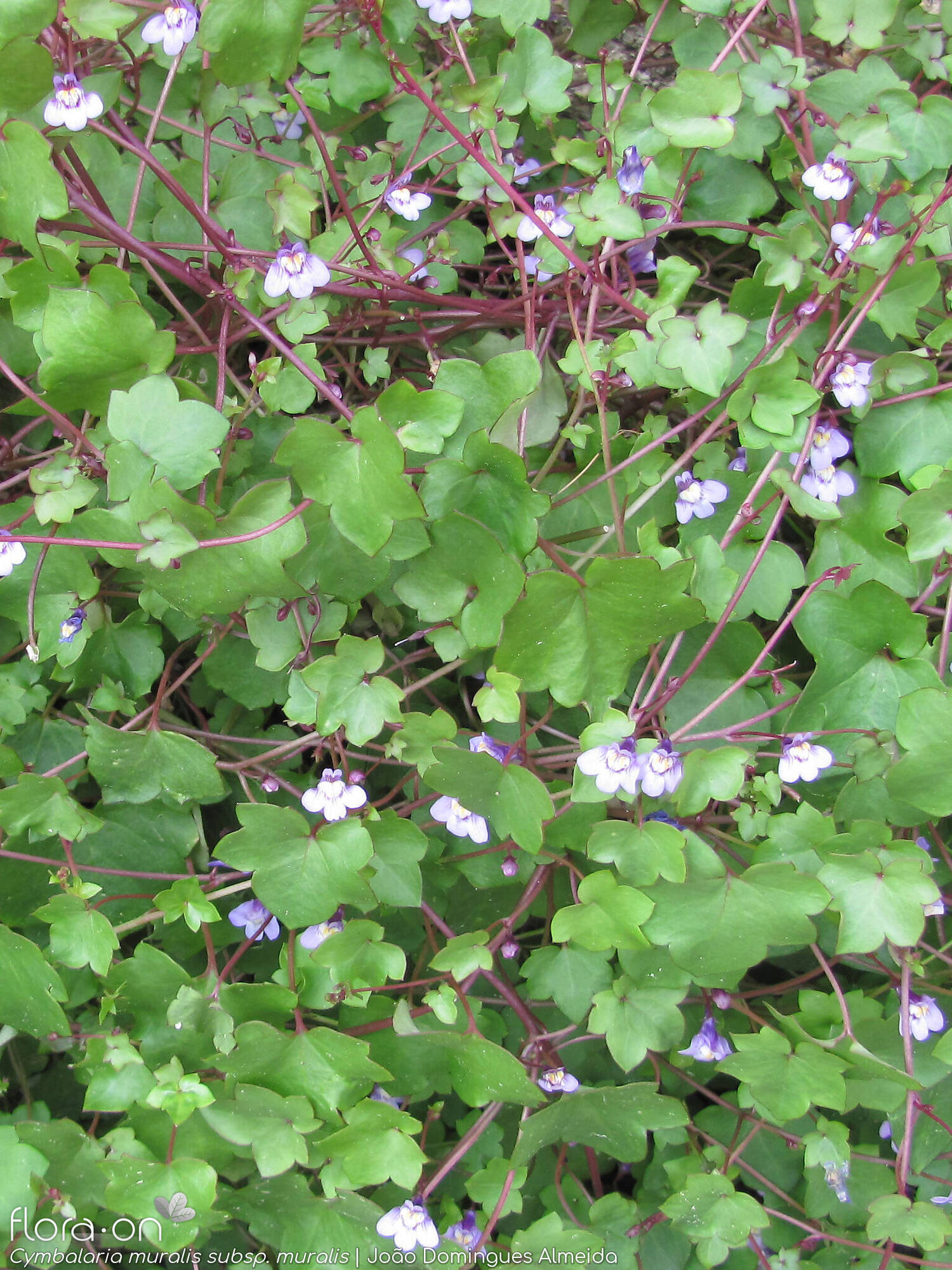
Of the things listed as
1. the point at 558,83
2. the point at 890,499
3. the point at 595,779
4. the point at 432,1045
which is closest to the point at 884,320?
the point at 890,499

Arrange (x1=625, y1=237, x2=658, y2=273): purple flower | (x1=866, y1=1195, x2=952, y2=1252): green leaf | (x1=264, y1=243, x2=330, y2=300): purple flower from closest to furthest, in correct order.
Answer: (x1=264, y1=243, x2=330, y2=300): purple flower < (x1=866, y1=1195, x2=952, y2=1252): green leaf < (x1=625, y1=237, x2=658, y2=273): purple flower

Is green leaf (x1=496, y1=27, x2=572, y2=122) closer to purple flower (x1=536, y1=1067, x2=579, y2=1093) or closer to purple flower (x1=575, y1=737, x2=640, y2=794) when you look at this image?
purple flower (x1=575, y1=737, x2=640, y2=794)

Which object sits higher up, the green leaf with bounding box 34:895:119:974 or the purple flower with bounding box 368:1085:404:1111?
the green leaf with bounding box 34:895:119:974

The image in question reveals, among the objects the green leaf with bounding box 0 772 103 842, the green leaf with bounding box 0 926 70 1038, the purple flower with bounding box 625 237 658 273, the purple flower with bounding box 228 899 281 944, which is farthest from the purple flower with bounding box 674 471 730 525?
the green leaf with bounding box 0 926 70 1038

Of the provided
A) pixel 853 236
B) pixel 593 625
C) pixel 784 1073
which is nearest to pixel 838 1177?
pixel 784 1073

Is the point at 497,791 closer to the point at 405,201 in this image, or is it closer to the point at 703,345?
the point at 703,345

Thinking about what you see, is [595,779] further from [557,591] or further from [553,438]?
[553,438]

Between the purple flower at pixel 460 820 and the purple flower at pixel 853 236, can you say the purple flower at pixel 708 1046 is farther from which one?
the purple flower at pixel 853 236

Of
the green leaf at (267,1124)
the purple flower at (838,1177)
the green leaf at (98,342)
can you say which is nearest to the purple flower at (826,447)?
the green leaf at (98,342)
